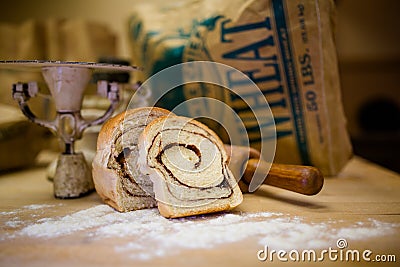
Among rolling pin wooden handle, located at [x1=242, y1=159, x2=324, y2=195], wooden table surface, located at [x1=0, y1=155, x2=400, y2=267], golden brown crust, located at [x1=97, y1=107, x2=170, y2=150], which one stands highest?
golden brown crust, located at [x1=97, y1=107, x2=170, y2=150]

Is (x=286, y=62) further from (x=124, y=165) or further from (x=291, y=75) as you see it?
(x=124, y=165)

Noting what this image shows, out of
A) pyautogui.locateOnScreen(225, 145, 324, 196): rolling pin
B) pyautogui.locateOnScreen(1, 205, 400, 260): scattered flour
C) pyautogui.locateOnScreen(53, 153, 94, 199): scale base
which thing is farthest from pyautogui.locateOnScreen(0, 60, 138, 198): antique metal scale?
pyautogui.locateOnScreen(225, 145, 324, 196): rolling pin

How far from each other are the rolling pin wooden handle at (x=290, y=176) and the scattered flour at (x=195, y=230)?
0.25 feet

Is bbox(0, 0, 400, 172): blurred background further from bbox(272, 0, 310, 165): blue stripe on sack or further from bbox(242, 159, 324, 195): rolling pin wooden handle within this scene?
bbox(242, 159, 324, 195): rolling pin wooden handle

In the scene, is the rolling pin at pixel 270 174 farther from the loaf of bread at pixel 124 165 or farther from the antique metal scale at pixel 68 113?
the antique metal scale at pixel 68 113

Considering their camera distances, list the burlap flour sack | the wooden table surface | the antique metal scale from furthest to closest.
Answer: the burlap flour sack, the antique metal scale, the wooden table surface

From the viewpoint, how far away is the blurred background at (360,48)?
6.23 ft

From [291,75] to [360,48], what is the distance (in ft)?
5.34

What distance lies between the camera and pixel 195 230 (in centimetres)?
64

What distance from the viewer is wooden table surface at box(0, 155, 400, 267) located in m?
0.53

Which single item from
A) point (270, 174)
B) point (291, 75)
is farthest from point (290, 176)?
point (291, 75)

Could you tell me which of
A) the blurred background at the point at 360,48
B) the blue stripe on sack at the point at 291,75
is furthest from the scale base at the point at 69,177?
the blurred background at the point at 360,48

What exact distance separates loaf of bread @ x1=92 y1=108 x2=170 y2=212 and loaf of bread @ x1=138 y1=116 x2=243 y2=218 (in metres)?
0.04

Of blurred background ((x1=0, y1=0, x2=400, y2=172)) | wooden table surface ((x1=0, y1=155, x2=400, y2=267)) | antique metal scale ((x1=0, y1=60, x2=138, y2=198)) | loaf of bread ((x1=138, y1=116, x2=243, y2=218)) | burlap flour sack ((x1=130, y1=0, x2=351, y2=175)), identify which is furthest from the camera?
blurred background ((x1=0, y1=0, x2=400, y2=172))
